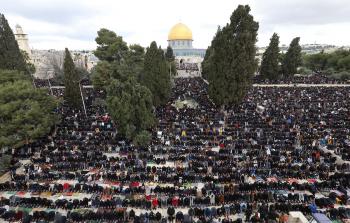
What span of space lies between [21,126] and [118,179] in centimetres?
945

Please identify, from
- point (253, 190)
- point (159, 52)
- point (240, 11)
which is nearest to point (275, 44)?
point (240, 11)

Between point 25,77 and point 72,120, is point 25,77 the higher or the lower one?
the higher one

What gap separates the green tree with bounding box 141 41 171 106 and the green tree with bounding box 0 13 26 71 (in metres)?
13.6

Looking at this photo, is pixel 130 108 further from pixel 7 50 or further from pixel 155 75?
pixel 7 50

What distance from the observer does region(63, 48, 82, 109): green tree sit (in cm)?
3069

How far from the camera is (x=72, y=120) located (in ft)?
93.2

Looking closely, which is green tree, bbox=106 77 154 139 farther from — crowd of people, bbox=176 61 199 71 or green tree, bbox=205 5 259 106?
crowd of people, bbox=176 61 199 71

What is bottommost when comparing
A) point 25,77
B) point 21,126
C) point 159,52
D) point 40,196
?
point 40,196

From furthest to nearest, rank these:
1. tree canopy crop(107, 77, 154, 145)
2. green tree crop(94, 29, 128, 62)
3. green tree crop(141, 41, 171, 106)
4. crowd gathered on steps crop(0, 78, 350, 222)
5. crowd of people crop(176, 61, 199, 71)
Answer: crowd of people crop(176, 61, 199, 71)
green tree crop(94, 29, 128, 62)
green tree crop(141, 41, 171, 106)
tree canopy crop(107, 77, 154, 145)
crowd gathered on steps crop(0, 78, 350, 222)

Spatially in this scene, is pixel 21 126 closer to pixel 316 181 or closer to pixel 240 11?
pixel 316 181

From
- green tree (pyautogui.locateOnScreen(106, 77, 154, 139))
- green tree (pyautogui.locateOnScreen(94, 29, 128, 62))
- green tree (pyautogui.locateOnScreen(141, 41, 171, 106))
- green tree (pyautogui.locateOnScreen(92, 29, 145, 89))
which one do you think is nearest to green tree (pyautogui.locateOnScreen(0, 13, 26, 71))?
green tree (pyautogui.locateOnScreen(92, 29, 145, 89))

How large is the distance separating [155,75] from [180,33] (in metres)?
64.2

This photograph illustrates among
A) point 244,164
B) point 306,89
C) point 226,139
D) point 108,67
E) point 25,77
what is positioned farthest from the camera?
point 306,89

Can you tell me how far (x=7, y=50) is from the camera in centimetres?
3033
